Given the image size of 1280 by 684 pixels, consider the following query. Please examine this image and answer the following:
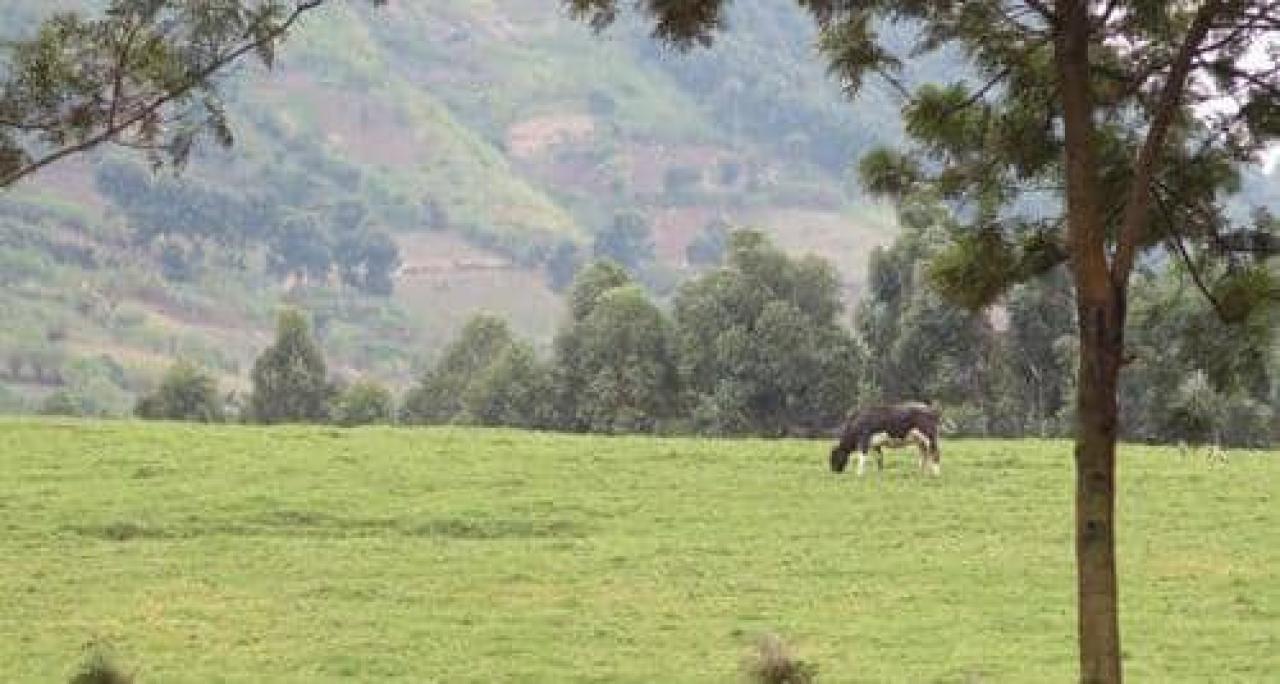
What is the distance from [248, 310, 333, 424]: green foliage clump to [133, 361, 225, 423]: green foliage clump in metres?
1.80

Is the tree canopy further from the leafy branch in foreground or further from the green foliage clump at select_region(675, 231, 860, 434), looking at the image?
the green foliage clump at select_region(675, 231, 860, 434)

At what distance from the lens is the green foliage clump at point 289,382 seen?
75.6 metres

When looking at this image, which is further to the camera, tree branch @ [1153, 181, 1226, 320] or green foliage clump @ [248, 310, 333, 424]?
green foliage clump @ [248, 310, 333, 424]

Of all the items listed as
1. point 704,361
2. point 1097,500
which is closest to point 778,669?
point 1097,500

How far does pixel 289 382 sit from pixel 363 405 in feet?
9.63

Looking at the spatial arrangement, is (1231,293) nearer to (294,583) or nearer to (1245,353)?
(1245,353)

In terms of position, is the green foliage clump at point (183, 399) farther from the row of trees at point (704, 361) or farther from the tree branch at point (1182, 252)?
the tree branch at point (1182, 252)

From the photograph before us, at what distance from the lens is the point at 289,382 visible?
75.9m

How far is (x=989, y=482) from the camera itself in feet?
108

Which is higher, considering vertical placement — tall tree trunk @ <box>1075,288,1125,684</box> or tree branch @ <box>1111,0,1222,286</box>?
tree branch @ <box>1111,0,1222,286</box>

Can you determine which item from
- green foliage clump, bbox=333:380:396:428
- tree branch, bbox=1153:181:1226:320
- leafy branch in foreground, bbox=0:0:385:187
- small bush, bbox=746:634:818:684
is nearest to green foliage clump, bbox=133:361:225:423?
green foliage clump, bbox=333:380:396:428

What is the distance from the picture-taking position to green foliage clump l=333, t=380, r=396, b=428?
74438mm

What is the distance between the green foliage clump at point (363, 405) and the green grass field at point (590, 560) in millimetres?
36133

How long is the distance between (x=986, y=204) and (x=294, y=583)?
1398cm
